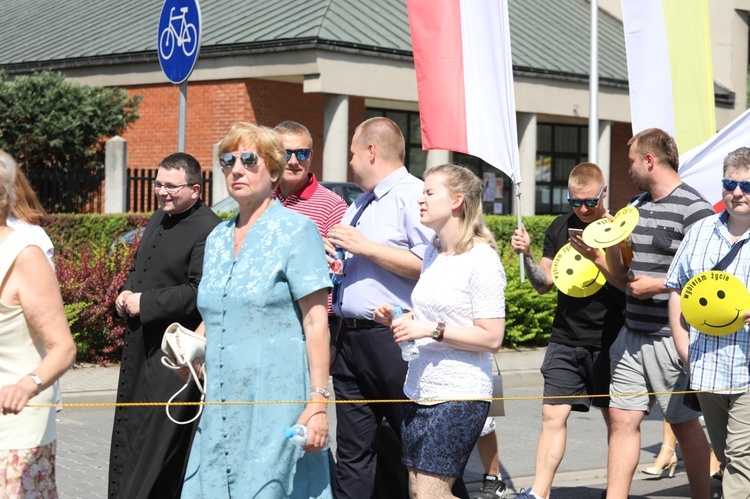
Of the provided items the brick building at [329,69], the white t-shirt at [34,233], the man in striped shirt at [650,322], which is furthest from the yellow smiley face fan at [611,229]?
the brick building at [329,69]

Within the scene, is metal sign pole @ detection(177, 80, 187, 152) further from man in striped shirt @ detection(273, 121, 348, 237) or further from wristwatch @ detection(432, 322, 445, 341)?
wristwatch @ detection(432, 322, 445, 341)

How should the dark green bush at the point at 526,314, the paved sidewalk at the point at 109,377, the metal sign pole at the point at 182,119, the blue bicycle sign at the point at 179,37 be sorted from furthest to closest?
1. the dark green bush at the point at 526,314
2. the paved sidewalk at the point at 109,377
3. the blue bicycle sign at the point at 179,37
4. the metal sign pole at the point at 182,119

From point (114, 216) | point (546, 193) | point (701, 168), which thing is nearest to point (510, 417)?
point (701, 168)

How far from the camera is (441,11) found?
7.29 meters

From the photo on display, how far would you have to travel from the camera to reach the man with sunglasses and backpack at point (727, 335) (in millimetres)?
5582

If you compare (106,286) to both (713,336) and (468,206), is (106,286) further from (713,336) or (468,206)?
(713,336)

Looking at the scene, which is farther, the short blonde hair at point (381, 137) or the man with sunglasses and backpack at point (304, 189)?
the man with sunglasses and backpack at point (304, 189)

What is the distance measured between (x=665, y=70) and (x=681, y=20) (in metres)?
0.46

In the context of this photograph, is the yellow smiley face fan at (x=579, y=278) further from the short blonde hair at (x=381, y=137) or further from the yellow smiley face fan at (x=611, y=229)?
the short blonde hair at (x=381, y=137)

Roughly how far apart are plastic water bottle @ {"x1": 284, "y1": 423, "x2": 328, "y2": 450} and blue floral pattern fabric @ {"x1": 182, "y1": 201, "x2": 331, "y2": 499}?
0.27 feet

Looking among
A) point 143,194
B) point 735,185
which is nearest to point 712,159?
point 735,185

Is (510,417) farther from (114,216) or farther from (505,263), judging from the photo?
(114,216)

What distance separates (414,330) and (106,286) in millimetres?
7634

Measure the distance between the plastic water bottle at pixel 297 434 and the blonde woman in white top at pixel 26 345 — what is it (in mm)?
860
